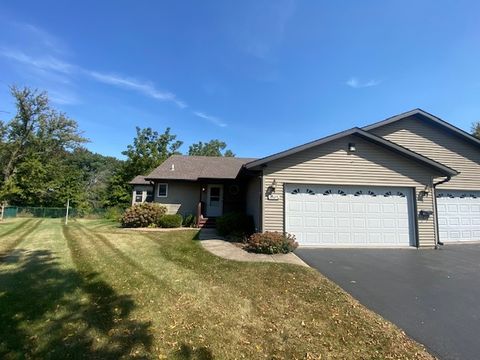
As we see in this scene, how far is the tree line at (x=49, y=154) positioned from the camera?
92.8ft

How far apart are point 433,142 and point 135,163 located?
30.2 metres

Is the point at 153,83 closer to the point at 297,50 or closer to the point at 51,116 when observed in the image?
the point at 297,50

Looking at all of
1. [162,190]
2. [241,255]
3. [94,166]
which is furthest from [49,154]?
[241,255]

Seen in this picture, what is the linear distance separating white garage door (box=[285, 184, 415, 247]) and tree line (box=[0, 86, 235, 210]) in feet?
82.9

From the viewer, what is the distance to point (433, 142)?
14.1 metres

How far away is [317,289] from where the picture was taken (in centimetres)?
573

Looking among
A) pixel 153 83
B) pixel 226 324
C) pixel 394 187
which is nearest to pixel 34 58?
pixel 153 83

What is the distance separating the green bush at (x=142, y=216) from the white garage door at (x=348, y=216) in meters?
9.38

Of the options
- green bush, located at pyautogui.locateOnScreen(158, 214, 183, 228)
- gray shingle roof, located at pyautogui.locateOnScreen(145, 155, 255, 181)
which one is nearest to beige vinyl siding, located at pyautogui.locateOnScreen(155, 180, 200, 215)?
gray shingle roof, located at pyautogui.locateOnScreen(145, 155, 255, 181)

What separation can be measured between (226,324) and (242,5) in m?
10.8

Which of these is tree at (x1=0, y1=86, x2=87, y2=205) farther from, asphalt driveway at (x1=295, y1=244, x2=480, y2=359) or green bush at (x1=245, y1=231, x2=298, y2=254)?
asphalt driveway at (x1=295, y1=244, x2=480, y2=359)

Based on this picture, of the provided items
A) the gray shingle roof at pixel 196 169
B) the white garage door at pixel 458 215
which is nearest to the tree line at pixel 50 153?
the gray shingle roof at pixel 196 169

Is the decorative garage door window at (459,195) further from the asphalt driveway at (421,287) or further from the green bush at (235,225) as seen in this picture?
the green bush at (235,225)

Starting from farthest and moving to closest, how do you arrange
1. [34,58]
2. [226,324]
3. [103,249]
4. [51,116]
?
[51,116] → [34,58] → [103,249] → [226,324]
